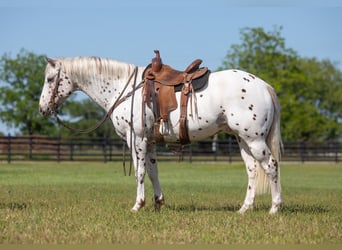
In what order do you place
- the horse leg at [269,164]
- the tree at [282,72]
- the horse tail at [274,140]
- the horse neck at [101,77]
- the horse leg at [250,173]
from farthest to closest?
the tree at [282,72], the horse neck at [101,77], the horse leg at [250,173], the horse tail at [274,140], the horse leg at [269,164]

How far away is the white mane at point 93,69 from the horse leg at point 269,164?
2.53 meters

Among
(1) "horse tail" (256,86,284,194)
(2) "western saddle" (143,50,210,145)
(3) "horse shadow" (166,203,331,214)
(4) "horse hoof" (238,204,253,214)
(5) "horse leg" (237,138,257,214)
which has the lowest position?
(3) "horse shadow" (166,203,331,214)

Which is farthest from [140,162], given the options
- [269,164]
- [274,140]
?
[274,140]

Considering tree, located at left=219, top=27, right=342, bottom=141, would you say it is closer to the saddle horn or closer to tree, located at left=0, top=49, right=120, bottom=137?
tree, located at left=0, top=49, right=120, bottom=137

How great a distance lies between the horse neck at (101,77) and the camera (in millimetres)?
10516

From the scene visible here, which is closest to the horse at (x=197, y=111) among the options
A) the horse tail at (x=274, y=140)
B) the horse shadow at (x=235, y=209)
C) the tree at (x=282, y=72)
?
the horse tail at (x=274, y=140)

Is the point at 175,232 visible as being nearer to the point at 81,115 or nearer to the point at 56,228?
Answer: the point at 56,228

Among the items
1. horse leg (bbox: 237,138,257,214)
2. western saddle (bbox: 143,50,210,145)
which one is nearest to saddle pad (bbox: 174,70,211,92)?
western saddle (bbox: 143,50,210,145)

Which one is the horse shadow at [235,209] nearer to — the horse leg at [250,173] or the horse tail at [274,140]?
the horse leg at [250,173]

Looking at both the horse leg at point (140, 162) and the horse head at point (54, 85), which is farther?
the horse head at point (54, 85)

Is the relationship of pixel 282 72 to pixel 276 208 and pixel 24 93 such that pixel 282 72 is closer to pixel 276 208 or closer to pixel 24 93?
pixel 24 93

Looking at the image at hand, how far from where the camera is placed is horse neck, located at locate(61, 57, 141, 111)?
10.5 m

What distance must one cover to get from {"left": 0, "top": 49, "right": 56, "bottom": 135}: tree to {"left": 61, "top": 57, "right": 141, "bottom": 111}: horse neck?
1709 inches

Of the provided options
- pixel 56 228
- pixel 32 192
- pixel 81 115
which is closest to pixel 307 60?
pixel 81 115
